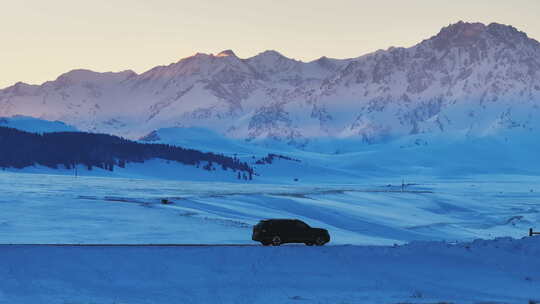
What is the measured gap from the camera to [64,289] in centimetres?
2761

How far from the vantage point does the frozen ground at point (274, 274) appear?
89.3 ft

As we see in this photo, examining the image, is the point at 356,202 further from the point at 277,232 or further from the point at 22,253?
the point at 22,253

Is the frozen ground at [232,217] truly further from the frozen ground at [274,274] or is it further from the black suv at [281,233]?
the frozen ground at [274,274]

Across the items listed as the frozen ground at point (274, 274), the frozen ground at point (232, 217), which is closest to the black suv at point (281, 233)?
the frozen ground at point (274, 274)

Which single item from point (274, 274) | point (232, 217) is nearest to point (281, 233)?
point (274, 274)

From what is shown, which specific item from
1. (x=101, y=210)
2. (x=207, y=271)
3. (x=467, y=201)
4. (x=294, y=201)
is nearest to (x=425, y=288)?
(x=207, y=271)

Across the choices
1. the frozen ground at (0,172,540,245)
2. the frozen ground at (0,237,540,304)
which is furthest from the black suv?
the frozen ground at (0,172,540,245)

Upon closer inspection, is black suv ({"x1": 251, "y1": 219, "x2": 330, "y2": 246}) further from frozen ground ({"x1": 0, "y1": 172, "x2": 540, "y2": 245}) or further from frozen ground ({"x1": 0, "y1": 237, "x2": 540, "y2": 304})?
frozen ground ({"x1": 0, "y1": 172, "x2": 540, "y2": 245})

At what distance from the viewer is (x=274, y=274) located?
3066 centimetres

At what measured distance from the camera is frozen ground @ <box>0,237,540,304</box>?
27.2 metres

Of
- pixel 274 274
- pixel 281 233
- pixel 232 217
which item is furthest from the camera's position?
pixel 232 217

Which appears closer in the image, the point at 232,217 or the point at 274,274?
the point at 274,274

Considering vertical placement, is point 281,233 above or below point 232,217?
above

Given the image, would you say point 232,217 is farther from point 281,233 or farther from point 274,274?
point 274,274
